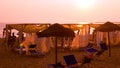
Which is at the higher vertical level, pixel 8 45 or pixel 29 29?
pixel 29 29

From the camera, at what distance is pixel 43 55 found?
1648 cm

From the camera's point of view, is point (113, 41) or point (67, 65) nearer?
point (67, 65)

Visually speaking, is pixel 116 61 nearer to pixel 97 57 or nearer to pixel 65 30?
pixel 97 57

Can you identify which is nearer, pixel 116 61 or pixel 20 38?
pixel 116 61

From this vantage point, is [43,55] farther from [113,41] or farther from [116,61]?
[113,41]

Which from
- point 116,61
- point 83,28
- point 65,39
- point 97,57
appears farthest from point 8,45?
point 116,61

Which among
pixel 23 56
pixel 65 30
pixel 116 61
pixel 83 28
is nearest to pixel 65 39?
pixel 83 28

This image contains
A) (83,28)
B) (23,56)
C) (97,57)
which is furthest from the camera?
(83,28)

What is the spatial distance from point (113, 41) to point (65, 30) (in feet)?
39.1

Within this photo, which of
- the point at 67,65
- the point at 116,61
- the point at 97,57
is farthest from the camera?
the point at 97,57

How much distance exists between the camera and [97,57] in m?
15.0

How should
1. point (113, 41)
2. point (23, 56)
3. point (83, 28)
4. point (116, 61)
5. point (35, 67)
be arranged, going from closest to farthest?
point (35, 67)
point (116, 61)
point (23, 56)
point (83, 28)
point (113, 41)

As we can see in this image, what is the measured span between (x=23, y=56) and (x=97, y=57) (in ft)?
15.5

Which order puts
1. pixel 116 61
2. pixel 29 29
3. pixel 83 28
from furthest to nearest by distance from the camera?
pixel 83 28, pixel 29 29, pixel 116 61
